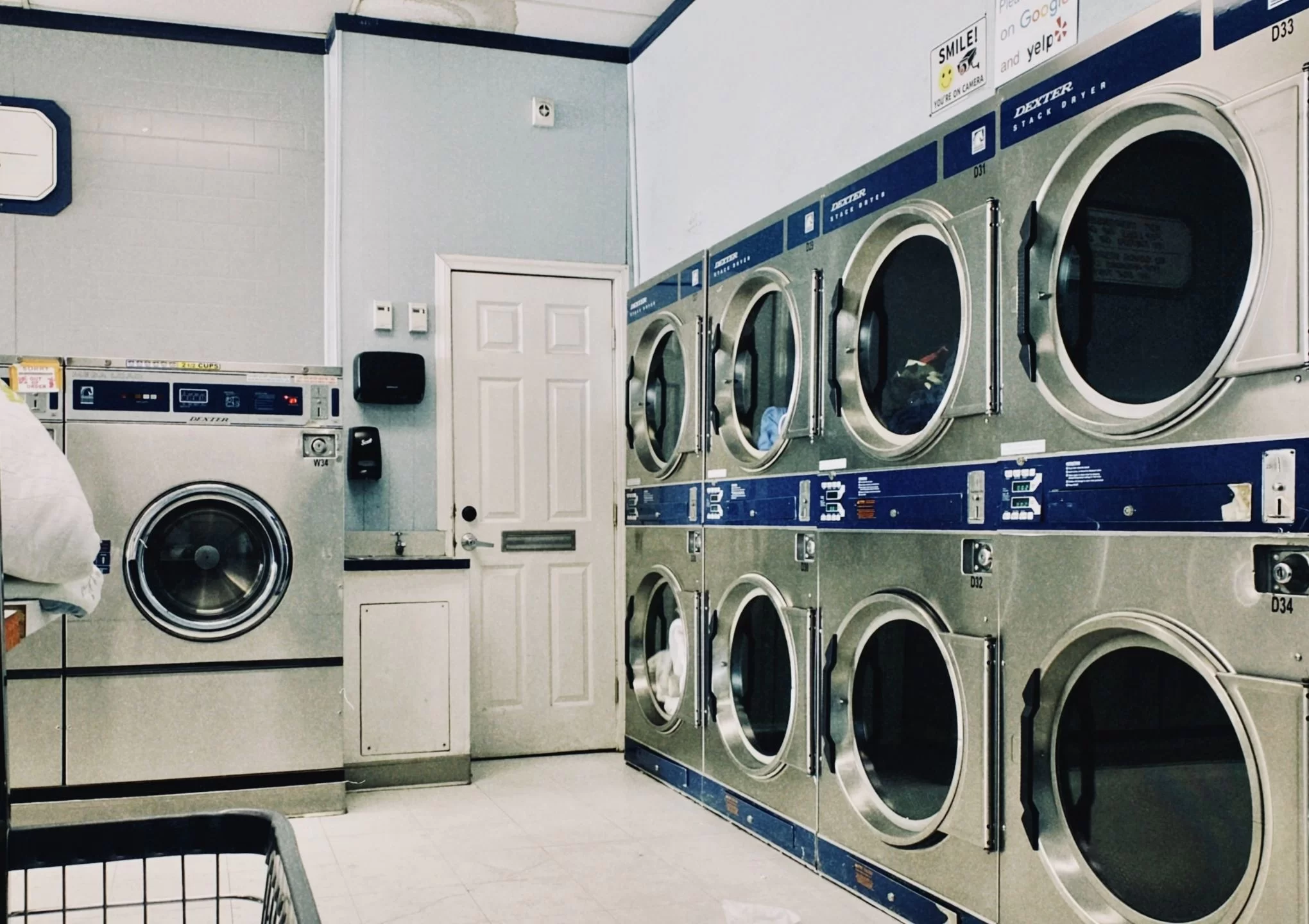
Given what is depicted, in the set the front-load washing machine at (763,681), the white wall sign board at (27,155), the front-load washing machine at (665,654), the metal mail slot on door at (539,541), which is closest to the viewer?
the front-load washing machine at (763,681)

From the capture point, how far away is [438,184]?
521cm

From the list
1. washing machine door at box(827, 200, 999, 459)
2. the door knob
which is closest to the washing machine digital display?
the door knob

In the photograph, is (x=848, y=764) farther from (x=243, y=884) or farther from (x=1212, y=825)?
(x=243, y=884)

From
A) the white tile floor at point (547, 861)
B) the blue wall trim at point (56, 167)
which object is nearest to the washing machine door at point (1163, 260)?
the white tile floor at point (547, 861)

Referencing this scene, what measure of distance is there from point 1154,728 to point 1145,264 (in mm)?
894

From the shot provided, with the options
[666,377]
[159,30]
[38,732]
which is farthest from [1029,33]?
[159,30]

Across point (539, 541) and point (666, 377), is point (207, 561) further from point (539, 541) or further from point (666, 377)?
point (666, 377)

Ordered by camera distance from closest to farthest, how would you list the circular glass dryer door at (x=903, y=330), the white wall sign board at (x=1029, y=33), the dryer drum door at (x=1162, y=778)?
the dryer drum door at (x=1162, y=778) < the white wall sign board at (x=1029, y=33) < the circular glass dryer door at (x=903, y=330)

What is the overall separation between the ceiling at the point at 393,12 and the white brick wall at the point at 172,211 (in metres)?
0.13

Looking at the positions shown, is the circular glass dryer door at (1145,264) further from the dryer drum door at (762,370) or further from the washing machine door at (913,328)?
the dryer drum door at (762,370)

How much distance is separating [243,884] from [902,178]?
2.67 metres

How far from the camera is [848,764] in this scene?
321 cm

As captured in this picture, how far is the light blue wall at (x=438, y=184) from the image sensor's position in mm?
5074

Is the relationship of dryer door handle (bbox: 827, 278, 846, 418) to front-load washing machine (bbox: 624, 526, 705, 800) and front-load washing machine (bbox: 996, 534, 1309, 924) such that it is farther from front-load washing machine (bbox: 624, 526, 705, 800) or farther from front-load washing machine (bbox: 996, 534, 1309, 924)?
front-load washing machine (bbox: 624, 526, 705, 800)
